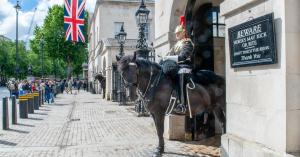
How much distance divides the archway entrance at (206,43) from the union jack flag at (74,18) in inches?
751

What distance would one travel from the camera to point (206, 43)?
10.5 m

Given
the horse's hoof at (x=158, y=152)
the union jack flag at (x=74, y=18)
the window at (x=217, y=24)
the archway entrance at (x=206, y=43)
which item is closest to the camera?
the horse's hoof at (x=158, y=152)

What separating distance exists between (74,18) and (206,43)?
20151 mm

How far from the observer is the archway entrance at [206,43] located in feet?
32.8

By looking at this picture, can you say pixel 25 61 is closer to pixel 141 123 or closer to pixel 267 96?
pixel 141 123

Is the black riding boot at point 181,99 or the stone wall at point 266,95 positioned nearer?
the stone wall at point 266,95

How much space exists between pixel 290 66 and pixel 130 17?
37.9 meters

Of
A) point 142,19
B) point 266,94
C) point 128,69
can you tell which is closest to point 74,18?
point 142,19

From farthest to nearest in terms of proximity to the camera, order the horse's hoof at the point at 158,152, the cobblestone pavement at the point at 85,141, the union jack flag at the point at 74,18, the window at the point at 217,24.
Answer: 1. the union jack flag at the point at 74,18
2. the window at the point at 217,24
3. the cobblestone pavement at the point at 85,141
4. the horse's hoof at the point at 158,152

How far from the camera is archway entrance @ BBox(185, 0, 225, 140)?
999cm

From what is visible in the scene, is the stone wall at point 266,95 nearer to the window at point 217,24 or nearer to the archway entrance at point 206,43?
the archway entrance at point 206,43

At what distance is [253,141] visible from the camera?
17.3ft

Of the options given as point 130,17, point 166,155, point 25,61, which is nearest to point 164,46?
point 166,155

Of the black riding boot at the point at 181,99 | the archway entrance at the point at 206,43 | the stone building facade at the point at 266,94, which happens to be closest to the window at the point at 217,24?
the archway entrance at the point at 206,43
